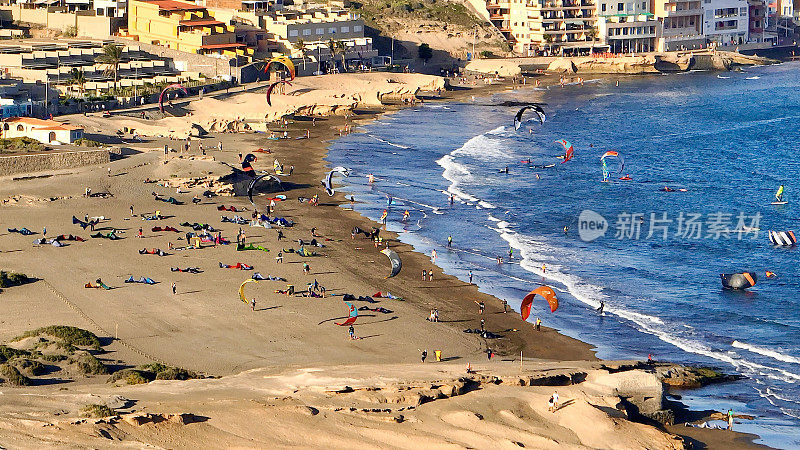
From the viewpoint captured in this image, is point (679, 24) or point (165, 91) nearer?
point (165, 91)

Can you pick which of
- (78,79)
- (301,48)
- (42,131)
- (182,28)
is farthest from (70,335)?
(301,48)

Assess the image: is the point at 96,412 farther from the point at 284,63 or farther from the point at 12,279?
the point at 284,63

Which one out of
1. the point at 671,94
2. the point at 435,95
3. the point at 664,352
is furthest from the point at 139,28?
the point at 664,352

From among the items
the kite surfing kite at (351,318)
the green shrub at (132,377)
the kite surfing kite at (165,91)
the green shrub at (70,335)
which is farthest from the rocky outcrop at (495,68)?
the green shrub at (132,377)

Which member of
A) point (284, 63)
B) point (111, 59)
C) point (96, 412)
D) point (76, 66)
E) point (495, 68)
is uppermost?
point (111, 59)

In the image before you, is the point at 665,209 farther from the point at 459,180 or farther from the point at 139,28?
the point at 139,28

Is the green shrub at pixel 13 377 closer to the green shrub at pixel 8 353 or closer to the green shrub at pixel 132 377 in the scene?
the green shrub at pixel 8 353
